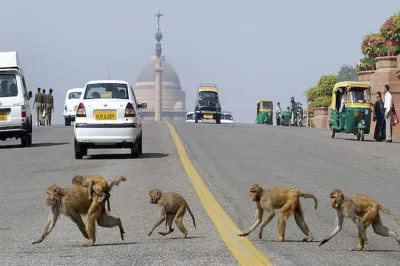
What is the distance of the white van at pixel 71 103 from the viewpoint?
54.3 m

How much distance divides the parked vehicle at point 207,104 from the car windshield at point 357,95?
27.2 metres

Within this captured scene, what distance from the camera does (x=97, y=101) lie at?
81.1 ft

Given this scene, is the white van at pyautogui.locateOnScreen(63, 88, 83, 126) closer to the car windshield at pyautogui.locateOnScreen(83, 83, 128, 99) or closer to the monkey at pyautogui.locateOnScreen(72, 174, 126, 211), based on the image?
the car windshield at pyautogui.locateOnScreen(83, 83, 128, 99)

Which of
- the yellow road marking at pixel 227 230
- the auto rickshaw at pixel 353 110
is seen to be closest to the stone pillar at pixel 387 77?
the auto rickshaw at pixel 353 110

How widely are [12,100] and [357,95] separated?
46.5 feet

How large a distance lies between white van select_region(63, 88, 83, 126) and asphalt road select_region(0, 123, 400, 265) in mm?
17488

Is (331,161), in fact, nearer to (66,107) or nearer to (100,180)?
(100,180)

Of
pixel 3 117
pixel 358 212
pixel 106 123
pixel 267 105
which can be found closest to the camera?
pixel 358 212

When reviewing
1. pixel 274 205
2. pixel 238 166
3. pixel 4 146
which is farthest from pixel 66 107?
pixel 274 205

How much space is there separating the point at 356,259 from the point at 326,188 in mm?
8584

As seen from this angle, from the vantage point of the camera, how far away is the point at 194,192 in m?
16.3


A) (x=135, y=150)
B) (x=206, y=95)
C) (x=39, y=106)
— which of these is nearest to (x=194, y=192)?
(x=135, y=150)

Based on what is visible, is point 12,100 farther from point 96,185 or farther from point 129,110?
point 96,185

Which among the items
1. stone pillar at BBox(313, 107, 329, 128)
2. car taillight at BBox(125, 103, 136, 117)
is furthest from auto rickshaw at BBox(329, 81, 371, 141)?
stone pillar at BBox(313, 107, 329, 128)
